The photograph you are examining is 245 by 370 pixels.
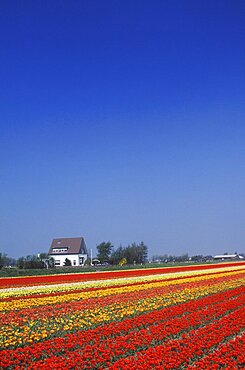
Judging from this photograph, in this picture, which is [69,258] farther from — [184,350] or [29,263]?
[184,350]

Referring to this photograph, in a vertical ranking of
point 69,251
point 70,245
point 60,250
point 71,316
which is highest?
point 70,245

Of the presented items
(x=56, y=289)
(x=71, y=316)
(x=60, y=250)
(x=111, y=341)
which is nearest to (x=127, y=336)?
(x=111, y=341)

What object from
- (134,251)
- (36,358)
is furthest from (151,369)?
(134,251)

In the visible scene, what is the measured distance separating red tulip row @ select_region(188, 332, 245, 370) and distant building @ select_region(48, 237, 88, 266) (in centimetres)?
9387

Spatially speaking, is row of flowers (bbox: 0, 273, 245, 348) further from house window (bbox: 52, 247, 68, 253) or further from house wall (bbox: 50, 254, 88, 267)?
house window (bbox: 52, 247, 68, 253)

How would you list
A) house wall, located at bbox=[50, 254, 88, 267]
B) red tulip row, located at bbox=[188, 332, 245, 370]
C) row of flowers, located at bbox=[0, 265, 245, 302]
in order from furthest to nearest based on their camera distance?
house wall, located at bbox=[50, 254, 88, 267] < row of flowers, located at bbox=[0, 265, 245, 302] < red tulip row, located at bbox=[188, 332, 245, 370]

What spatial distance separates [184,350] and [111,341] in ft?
6.48

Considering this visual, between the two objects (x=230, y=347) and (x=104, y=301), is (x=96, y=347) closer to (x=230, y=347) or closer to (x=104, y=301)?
(x=230, y=347)

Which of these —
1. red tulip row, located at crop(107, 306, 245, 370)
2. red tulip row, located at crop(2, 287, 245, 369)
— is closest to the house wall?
red tulip row, located at crop(2, 287, 245, 369)

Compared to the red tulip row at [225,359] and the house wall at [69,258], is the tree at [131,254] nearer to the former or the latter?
the house wall at [69,258]

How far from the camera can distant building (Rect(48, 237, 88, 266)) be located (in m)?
103

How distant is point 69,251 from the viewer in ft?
341

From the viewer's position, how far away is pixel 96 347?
982 centimetres

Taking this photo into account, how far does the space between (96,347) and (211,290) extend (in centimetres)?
1365
